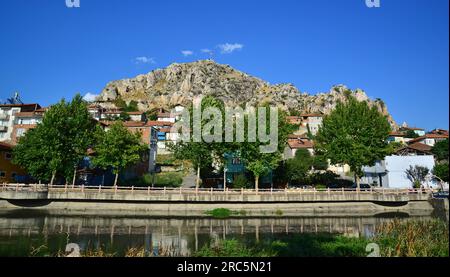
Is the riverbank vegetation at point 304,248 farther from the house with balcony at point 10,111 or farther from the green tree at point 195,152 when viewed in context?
the house with balcony at point 10,111

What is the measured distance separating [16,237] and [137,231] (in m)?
8.12

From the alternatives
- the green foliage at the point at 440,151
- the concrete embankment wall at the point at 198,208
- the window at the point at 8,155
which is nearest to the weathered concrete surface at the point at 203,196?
the concrete embankment wall at the point at 198,208

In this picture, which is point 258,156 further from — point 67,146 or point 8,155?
point 8,155

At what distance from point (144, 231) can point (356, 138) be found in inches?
1319

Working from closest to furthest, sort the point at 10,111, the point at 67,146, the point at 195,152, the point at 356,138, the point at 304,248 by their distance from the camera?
the point at 304,248
the point at 195,152
the point at 67,146
the point at 356,138
the point at 10,111

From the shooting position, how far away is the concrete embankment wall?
1374 inches

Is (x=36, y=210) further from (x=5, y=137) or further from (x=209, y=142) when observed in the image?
(x=5, y=137)

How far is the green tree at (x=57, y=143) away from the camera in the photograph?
40.4 metres

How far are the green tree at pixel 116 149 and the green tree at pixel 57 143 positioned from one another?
2.65 m

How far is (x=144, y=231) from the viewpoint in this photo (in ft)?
79.1

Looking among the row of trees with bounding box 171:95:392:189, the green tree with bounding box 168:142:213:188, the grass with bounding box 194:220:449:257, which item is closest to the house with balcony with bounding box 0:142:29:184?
the green tree with bounding box 168:142:213:188

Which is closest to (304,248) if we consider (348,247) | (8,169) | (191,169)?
(348,247)

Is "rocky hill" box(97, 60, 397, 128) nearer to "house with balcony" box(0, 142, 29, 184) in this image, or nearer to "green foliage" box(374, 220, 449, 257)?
"house with balcony" box(0, 142, 29, 184)
